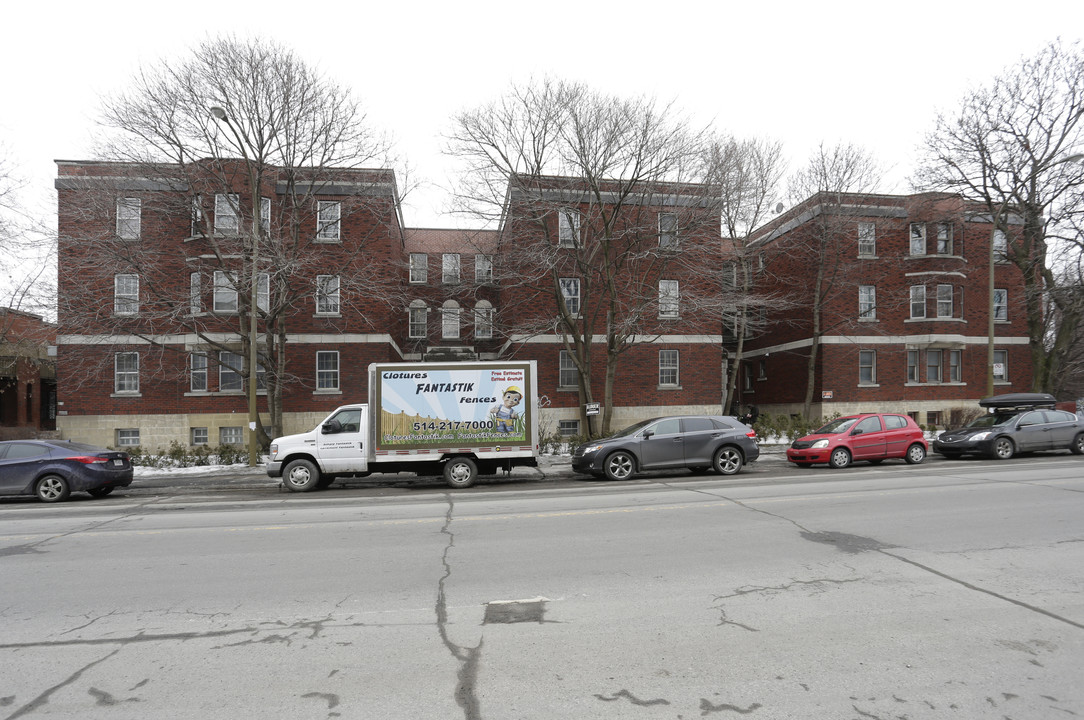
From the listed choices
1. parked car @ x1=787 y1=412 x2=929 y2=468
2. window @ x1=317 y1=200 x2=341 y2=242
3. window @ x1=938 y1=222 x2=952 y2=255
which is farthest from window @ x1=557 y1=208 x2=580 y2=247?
window @ x1=938 y1=222 x2=952 y2=255

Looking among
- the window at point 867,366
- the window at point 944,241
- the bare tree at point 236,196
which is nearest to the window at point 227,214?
the bare tree at point 236,196

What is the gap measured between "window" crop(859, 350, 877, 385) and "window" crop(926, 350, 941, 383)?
9.44 feet

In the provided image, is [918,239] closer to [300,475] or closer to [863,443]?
[863,443]

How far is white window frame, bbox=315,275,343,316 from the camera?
2058 cm

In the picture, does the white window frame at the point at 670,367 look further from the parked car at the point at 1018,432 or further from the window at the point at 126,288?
the window at the point at 126,288

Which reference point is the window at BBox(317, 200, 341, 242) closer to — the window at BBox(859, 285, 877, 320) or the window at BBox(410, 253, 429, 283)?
the window at BBox(410, 253, 429, 283)

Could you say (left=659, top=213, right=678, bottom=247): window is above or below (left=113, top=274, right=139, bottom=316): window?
above

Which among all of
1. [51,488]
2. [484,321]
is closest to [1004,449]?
[484,321]

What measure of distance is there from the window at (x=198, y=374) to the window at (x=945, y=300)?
34144mm

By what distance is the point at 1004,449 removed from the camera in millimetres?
17547

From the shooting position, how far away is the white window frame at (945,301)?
102 ft

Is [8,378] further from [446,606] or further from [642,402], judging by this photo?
[446,606]

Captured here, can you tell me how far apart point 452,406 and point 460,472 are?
154cm

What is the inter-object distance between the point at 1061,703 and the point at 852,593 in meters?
2.00
